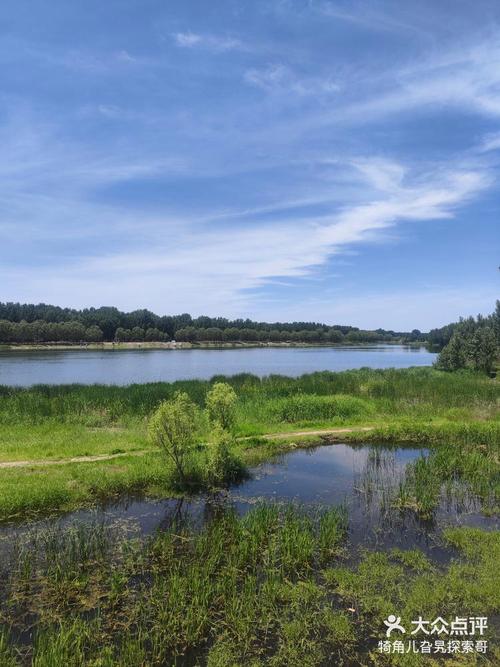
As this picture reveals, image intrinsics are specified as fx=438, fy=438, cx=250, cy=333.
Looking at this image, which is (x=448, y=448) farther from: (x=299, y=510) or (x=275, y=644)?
(x=275, y=644)

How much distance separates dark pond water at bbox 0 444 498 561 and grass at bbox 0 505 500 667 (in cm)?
66

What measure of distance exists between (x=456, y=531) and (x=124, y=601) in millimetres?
7816

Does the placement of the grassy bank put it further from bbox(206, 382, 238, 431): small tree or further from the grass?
the grass

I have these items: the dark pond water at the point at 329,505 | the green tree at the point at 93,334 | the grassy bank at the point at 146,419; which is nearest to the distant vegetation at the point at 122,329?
the green tree at the point at 93,334

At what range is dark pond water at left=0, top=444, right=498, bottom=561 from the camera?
421 inches

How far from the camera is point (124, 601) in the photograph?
772cm

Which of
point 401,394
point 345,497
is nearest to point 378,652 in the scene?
point 345,497

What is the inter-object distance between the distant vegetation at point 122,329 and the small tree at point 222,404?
345ft

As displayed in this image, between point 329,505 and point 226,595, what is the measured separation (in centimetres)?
548

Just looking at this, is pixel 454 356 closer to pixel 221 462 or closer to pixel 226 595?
pixel 221 462

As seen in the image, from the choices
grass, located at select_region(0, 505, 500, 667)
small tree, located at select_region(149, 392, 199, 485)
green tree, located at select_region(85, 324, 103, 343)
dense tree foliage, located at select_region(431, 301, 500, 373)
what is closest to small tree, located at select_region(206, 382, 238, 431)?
small tree, located at select_region(149, 392, 199, 485)

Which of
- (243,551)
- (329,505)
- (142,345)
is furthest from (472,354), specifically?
(142,345)

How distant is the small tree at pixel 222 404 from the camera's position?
53.8 ft

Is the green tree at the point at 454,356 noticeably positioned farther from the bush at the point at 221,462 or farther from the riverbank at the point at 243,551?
the bush at the point at 221,462
